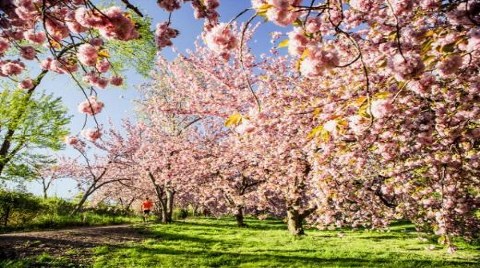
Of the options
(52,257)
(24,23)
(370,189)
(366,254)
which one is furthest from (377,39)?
(52,257)

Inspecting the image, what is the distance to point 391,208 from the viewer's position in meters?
13.2

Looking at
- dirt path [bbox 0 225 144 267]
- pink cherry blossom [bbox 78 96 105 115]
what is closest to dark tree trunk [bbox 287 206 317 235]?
dirt path [bbox 0 225 144 267]

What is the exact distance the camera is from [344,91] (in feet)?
20.7

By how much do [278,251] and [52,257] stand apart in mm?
6892

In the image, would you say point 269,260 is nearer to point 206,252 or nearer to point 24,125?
point 206,252

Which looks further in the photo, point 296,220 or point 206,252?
point 296,220

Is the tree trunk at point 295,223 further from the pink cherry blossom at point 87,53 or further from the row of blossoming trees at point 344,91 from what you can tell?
the pink cherry blossom at point 87,53

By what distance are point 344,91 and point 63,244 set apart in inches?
412

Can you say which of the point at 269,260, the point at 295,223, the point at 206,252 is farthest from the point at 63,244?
the point at 295,223

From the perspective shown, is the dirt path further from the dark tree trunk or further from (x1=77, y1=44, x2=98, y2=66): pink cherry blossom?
(x1=77, y1=44, x2=98, y2=66): pink cherry blossom

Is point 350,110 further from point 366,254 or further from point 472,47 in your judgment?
point 366,254

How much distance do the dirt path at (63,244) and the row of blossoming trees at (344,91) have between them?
527cm

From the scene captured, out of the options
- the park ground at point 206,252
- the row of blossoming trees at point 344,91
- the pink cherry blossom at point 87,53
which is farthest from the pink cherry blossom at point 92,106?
the park ground at point 206,252

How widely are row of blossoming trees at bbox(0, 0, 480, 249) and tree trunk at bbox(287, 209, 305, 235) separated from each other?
5cm
